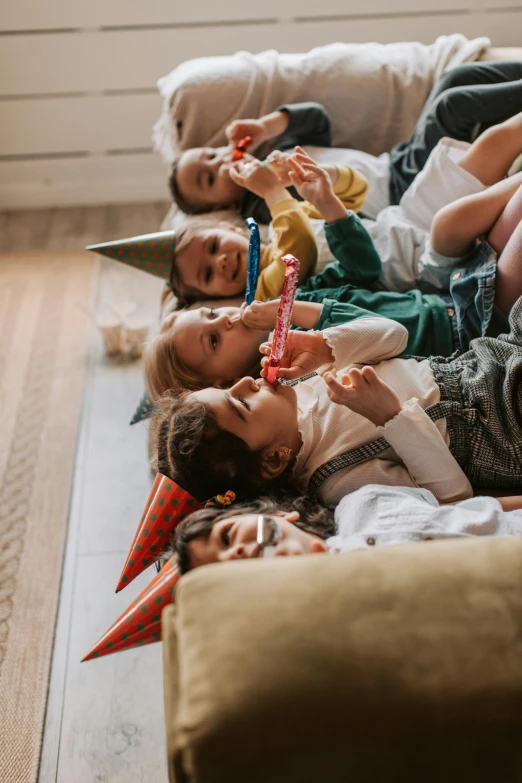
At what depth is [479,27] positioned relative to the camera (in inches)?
101

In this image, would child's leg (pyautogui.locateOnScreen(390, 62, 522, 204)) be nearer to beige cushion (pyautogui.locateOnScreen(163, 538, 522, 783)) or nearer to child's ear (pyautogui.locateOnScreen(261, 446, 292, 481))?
child's ear (pyautogui.locateOnScreen(261, 446, 292, 481))

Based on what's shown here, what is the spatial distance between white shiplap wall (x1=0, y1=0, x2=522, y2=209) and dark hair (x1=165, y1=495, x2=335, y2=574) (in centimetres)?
208

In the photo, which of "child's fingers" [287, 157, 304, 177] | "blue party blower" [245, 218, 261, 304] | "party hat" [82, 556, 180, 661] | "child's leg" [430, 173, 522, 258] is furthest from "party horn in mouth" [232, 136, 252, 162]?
"party hat" [82, 556, 180, 661]

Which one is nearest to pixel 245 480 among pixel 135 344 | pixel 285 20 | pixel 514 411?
pixel 514 411

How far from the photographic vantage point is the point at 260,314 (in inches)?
51.3

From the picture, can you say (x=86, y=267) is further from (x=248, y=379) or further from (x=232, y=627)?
(x=232, y=627)

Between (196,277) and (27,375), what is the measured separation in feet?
2.58

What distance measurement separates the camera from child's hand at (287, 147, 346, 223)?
1447 mm

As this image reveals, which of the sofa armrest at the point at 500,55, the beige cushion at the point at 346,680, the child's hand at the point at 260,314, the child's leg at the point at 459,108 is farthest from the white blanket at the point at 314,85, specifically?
the beige cushion at the point at 346,680

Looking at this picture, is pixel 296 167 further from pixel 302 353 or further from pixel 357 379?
pixel 357 379

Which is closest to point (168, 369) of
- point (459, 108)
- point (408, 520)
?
point (408, 520)

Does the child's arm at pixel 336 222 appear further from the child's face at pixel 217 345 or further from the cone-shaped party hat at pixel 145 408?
the cone-shaped party hat at pixel 145 408

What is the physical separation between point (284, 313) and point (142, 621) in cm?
48

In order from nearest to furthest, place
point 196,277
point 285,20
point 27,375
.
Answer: point 196,277 → point 27,375 → point 285,20
